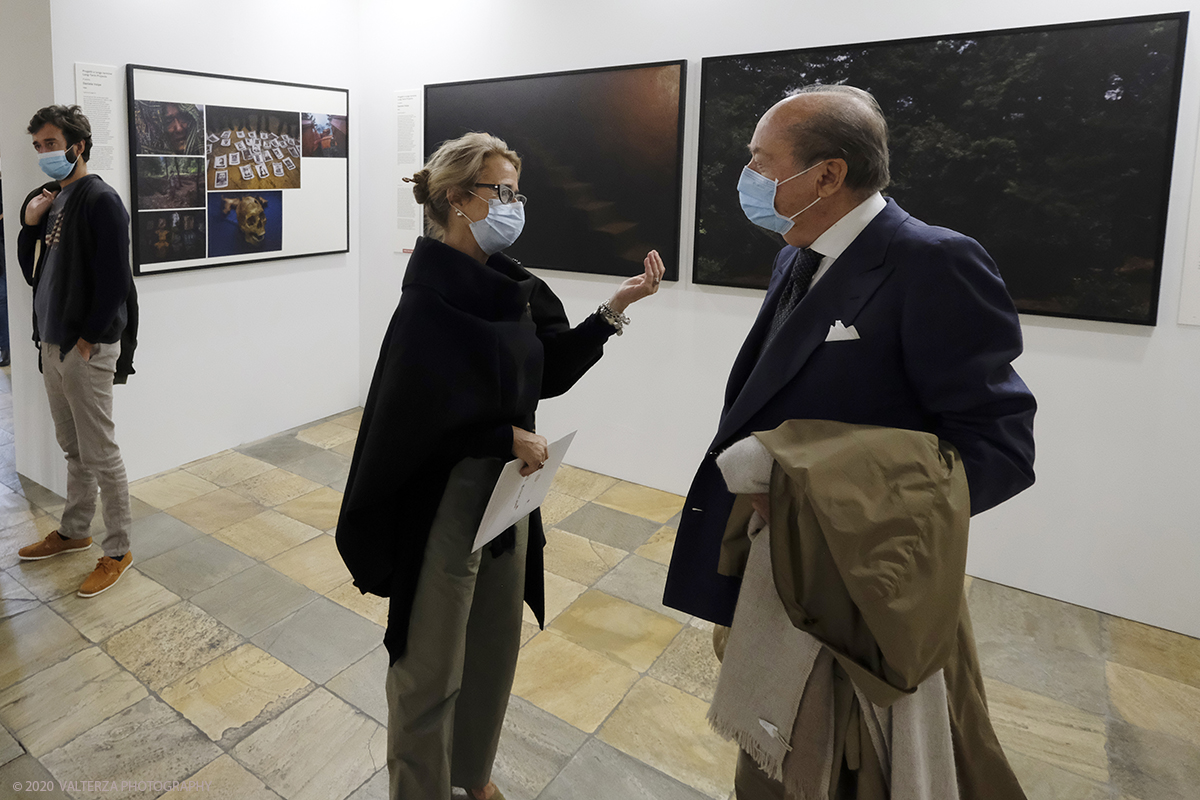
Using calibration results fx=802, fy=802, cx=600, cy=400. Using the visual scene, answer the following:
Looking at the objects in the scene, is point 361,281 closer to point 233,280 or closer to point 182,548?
point 233,280

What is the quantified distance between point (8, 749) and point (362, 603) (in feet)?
4.30

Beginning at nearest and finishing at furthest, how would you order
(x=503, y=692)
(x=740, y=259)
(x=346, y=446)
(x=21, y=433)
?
(x=503, y=692)
(x=740, y=259)
(x=21, y=433)
(x=346, y=446)

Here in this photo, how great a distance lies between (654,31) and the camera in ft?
14.5

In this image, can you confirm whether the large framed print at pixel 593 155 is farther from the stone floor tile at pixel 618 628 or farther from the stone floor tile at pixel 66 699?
the stone floor tile at pixel 66 699

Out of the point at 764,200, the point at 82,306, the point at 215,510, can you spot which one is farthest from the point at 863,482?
the point at 215,510

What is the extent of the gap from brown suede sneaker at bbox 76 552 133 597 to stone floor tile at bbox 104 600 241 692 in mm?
357

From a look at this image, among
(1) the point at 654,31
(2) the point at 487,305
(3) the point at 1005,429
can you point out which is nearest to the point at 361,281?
(1) the point at 654,31

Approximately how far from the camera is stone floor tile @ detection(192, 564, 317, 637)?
3371 mm

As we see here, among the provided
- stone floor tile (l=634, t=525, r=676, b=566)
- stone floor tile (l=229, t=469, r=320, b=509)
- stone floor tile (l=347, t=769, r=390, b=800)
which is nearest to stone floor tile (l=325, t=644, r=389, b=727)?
stone floor tile (l=347, t=769, r=390, b=800)

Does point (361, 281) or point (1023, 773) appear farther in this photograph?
point (361, 281)

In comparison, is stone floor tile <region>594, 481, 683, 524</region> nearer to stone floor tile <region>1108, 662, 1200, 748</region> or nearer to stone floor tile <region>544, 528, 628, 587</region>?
stone floor tile <region>544, 528, 628, 587</region>

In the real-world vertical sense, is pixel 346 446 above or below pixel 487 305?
below

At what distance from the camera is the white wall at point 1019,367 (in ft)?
11.0

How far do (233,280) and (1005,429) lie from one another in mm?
4935
